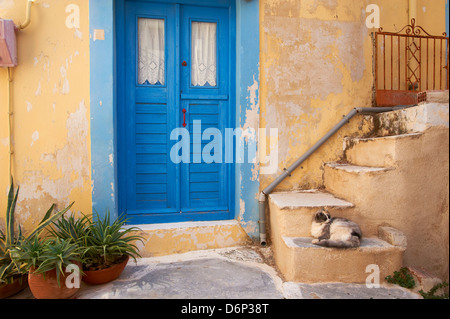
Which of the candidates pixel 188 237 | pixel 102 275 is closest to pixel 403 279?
pixel 188 237

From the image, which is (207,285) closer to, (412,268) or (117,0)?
(412,268)

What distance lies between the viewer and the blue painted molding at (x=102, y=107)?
308 cm

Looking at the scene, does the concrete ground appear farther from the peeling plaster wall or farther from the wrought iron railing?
the wrought iron railing

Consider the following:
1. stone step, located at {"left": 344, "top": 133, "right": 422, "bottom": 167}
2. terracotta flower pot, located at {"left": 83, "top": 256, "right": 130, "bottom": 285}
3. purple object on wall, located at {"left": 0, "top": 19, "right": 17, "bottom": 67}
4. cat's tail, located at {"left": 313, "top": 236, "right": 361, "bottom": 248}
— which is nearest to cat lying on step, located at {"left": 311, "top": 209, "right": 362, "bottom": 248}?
cat's tail, located at {"left": 313, "top": 236, "right": 361, "bottom": 248}

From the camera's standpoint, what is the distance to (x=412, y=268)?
8.55 feet

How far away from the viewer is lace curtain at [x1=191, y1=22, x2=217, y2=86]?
11.7ft

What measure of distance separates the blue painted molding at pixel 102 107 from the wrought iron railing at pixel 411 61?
134 inches

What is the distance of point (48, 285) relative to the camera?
2266 millimetres

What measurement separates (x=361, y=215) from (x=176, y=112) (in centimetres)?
246

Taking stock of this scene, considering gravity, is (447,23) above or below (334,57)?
above

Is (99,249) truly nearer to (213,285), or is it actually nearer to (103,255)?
(103,255)
